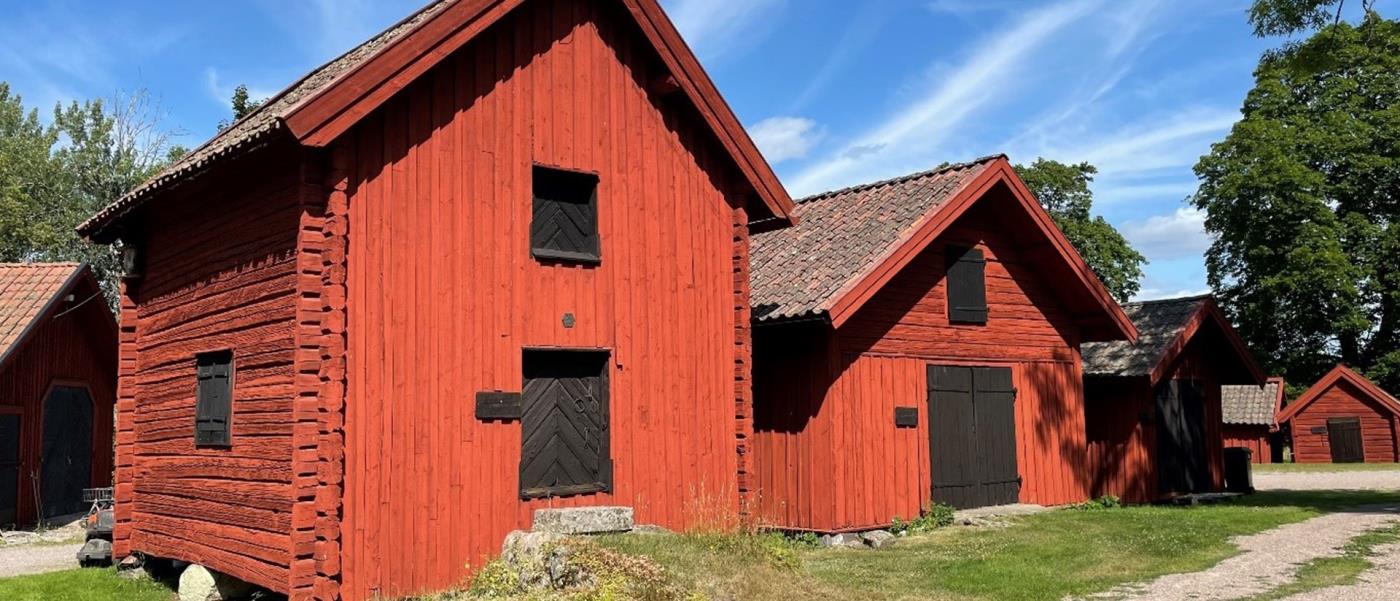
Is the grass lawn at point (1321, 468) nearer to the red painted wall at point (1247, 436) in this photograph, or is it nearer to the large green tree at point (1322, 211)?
the red painted wall at point (1247, 436)

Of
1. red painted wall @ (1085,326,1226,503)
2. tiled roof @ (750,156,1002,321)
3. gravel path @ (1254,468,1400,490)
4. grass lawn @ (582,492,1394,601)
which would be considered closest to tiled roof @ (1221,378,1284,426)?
gravel path @ (1254,468,1400,490)

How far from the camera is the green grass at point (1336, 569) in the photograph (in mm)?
11305

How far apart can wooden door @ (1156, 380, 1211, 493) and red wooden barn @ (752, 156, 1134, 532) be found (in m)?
3.68

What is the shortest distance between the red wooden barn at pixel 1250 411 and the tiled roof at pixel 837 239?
26.1 m

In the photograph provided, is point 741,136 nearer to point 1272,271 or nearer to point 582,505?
point 582,505

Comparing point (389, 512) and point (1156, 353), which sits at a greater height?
point (1156, 353)

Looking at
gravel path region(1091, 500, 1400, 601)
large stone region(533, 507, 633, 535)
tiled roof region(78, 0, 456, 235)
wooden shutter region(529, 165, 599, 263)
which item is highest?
tiled roof region(78, 0, 456, 235)

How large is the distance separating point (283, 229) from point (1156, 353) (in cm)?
1674

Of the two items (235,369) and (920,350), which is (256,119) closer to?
(235,369)

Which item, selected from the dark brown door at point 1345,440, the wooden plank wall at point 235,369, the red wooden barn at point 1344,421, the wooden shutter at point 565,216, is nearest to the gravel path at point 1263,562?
the wooden shutter at point 565,216

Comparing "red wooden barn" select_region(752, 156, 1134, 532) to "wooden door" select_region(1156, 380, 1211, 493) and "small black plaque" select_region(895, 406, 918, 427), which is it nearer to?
"small black plaque" select_region(895, 406, 918, 427)

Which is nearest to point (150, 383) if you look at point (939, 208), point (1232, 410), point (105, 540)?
point (105, 540)

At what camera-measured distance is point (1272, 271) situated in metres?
45.3

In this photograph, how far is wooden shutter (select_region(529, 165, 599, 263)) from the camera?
1290 cm
